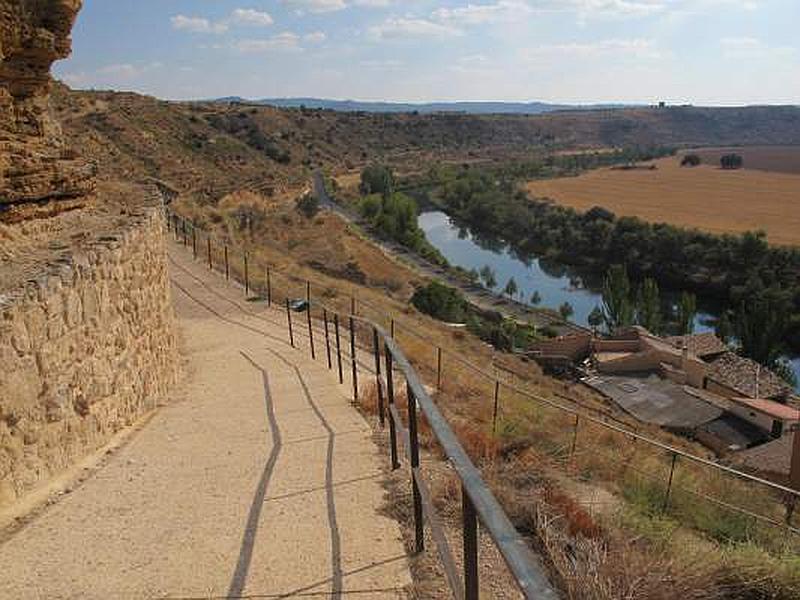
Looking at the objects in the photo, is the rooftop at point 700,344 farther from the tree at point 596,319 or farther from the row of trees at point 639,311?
the tree at point 596,319

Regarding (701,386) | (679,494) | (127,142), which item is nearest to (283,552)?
(679,494)

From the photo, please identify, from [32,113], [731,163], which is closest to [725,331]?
[32,113]

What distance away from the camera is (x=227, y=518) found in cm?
439

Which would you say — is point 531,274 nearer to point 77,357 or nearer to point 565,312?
point 565,312

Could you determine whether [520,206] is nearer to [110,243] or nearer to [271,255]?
[271,255]

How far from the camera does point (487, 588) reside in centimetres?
359

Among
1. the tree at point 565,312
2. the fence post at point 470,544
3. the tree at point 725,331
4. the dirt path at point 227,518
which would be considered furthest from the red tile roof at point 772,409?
the fence post at point 470,544

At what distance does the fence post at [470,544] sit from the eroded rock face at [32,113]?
6.95 meters

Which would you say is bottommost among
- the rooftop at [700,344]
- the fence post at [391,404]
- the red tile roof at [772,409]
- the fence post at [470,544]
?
the rooftop at [700,344]

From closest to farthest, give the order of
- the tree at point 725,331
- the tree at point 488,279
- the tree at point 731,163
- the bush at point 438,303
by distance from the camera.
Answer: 1. the bush at point 438,303
2. the tree at point 725,331
3. the tree at point 488,279
4. the tree at point 731,163

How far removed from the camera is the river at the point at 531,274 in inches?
1975

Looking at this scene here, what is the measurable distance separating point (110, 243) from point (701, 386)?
2926 centimetres

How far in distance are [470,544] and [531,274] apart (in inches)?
2354

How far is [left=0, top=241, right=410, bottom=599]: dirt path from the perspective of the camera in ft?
11.9
